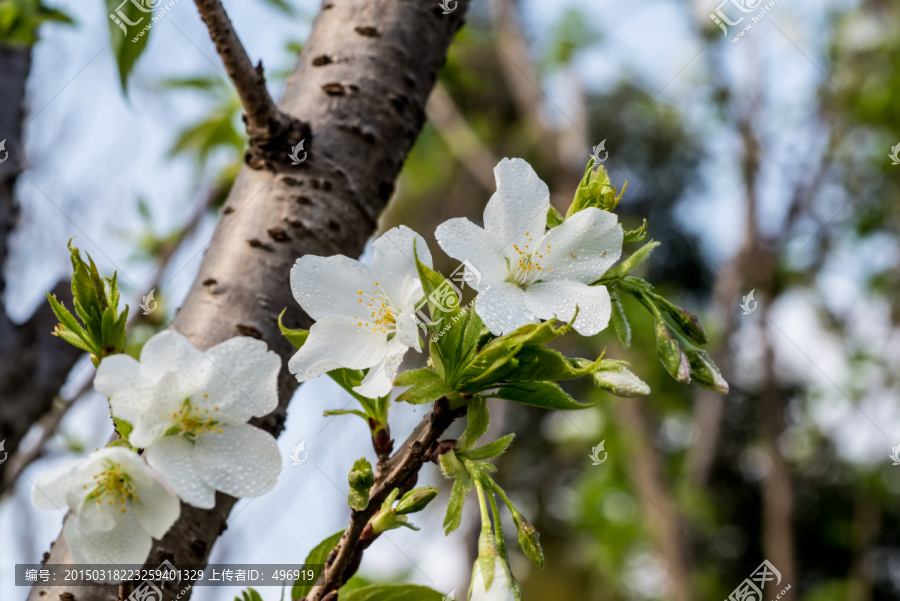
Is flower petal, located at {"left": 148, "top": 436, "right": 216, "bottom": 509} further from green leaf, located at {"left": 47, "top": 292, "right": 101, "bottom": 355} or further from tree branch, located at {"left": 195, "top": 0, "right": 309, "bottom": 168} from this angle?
tree branch, located at {"left": 195, "top": 0, "right": 309, "bottom": 168}

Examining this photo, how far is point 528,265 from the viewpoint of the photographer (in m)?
0.36

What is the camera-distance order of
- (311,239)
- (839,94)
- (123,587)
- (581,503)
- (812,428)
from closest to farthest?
(123,587)
(311,239)
(839,94)
(581,503)
(812,428)

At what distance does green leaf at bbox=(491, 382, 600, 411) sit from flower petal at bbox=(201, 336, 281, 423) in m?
0.12

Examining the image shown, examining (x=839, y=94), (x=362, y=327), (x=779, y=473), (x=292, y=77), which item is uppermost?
(x=292, y=77)

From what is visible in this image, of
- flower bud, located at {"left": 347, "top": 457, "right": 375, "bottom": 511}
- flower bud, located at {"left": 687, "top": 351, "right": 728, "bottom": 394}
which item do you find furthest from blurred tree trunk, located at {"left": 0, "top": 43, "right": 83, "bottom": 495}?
flower bud, located at {"left": 687, "top": 351, "right": 728, "bottom": 394}

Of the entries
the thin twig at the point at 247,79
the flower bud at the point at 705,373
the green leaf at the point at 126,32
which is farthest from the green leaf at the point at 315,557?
the green leaf at the point at 126,32

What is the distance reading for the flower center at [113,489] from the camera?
0.28 meters

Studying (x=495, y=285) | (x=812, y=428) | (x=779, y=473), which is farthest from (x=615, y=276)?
(x=812, y=428)

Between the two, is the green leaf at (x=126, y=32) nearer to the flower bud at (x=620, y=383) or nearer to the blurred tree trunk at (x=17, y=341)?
the blurred tree trunk at (x=17, y=341)

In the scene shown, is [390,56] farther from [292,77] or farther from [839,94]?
[839,94]

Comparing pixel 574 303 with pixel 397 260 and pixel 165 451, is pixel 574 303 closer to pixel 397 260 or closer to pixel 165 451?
pixel 397 260

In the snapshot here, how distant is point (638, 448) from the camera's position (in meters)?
2.75

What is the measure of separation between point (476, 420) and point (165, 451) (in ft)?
0.50

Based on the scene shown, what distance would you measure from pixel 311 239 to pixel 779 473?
9.46 feet
